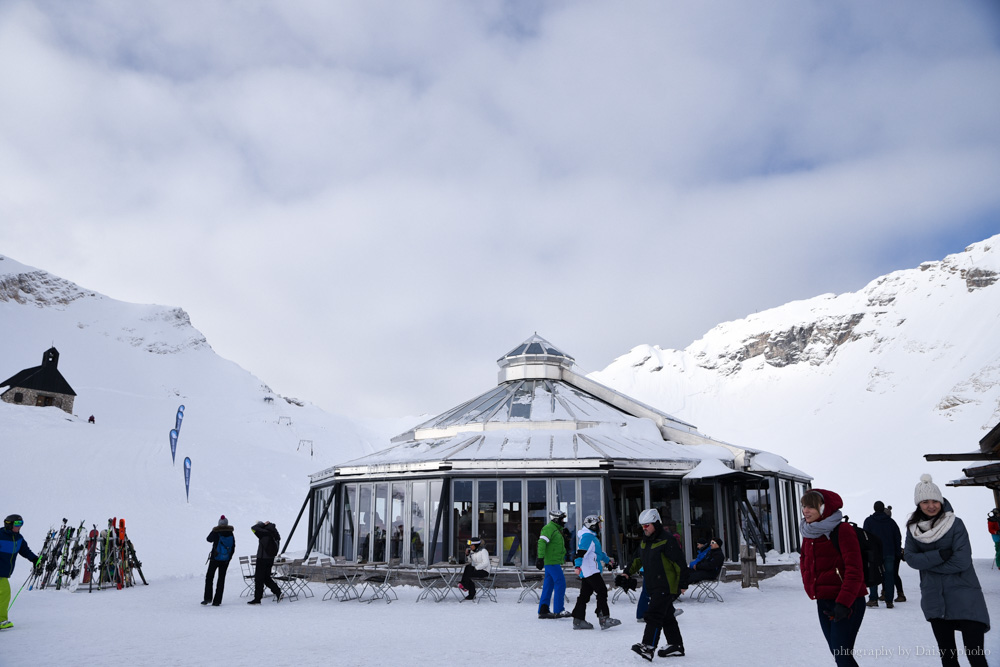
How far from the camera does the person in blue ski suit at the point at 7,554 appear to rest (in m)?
7.99

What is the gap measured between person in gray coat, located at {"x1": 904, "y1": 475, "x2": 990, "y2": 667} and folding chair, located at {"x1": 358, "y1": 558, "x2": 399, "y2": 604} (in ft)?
Result: 27.8

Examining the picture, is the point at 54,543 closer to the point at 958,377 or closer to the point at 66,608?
the point at 66,608

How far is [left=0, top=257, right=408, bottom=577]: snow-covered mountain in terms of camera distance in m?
23.5

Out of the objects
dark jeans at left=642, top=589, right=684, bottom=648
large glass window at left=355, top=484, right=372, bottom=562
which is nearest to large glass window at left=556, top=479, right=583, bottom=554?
large glass window at left=355, top=484, right=372, bottom=562

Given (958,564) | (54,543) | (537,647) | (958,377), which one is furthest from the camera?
(958,377)

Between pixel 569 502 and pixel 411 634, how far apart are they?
5.63 m

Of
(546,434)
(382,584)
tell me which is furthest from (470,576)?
(546,434)

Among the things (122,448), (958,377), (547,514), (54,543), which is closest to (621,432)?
(547,514)

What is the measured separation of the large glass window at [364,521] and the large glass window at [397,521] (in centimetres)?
73

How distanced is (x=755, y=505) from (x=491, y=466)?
685 cm

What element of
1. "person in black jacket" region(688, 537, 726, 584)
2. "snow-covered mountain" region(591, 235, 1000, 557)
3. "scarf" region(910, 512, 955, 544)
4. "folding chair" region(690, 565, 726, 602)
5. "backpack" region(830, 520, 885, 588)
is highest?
"snow-covered mountain" region(591, 235, 1000, 557)

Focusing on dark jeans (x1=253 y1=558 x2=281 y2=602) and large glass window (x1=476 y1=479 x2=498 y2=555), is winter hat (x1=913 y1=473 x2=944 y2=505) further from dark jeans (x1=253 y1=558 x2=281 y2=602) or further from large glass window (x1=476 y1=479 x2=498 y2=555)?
large glass window (x1=476 y1=479 x2=498 y2=555)

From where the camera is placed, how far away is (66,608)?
10.3m

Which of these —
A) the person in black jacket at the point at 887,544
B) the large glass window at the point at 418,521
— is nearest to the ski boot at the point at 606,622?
the person in black jacket at the point at 887,544
